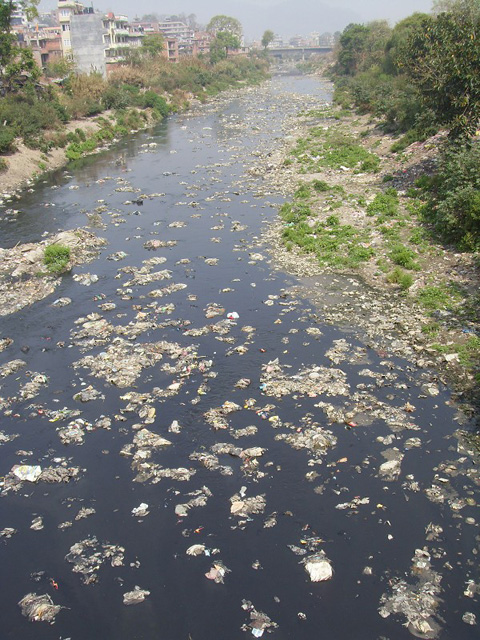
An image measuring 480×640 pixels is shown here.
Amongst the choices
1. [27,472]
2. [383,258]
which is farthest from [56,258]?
[383,258]

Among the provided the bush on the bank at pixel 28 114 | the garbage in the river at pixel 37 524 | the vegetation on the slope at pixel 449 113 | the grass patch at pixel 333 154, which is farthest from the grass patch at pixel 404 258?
the bush on the bank at pixel 28 114

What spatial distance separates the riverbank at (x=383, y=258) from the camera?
471 inches

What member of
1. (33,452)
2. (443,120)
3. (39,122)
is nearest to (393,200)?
(443,120)

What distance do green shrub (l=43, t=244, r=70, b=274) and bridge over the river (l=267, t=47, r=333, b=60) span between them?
450 feet

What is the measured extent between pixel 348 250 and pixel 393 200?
15.1 feet

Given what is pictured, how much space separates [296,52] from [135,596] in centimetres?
16527

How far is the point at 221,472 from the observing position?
8.89 metres

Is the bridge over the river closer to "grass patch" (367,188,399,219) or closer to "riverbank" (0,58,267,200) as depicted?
"riverbank" (0,58,267,200)

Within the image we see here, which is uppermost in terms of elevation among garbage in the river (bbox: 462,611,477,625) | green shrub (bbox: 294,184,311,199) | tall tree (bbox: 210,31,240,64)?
tall tree (bbox: 210,31,240,64)

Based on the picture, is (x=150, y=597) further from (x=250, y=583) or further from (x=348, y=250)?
(x=348, y=250)

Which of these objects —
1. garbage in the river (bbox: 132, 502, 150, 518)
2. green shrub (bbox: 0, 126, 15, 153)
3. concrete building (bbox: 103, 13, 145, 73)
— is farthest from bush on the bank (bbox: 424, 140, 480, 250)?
concrete building (bbox: 103, 13, 145, 73)

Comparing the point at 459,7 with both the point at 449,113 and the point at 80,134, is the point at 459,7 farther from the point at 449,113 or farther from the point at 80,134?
the point at 80,134

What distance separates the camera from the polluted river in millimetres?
6887

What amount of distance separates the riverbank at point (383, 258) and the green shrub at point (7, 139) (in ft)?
45.5
